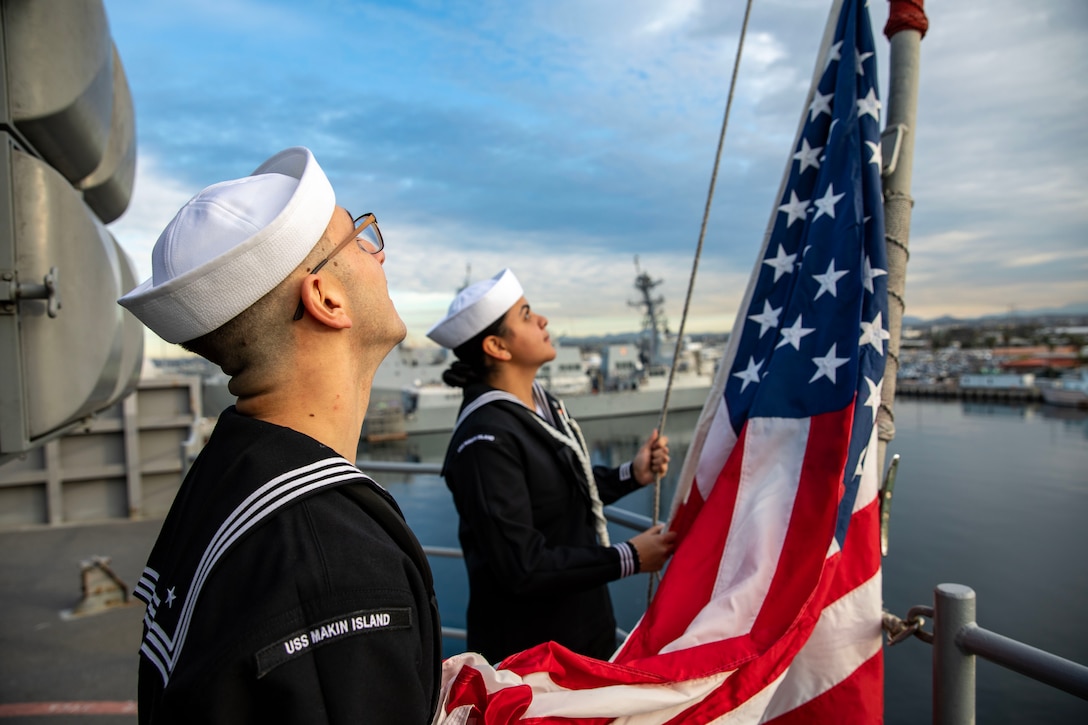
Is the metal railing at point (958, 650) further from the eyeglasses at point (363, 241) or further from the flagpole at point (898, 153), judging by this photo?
the eyeglasses at point (363, 241)

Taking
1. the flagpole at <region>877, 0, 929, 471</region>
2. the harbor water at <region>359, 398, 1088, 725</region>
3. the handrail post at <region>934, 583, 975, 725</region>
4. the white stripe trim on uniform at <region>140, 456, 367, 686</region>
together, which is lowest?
the harbor water at <region>359, 398, 1088, 725</region>

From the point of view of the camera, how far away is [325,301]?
0.90 m

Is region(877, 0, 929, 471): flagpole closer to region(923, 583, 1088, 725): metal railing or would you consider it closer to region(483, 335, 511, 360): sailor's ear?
region(923, 583, 1088, 725): metal railing

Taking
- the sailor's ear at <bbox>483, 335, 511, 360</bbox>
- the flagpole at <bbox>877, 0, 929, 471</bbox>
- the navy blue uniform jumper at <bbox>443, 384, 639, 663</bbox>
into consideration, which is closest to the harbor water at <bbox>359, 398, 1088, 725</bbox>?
the flagpole at <bbox>877, 0, 929, 471</bbox>

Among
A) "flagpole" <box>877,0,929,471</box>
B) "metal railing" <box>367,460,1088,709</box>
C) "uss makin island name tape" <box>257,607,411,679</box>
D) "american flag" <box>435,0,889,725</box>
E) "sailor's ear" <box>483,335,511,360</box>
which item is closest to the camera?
"uss makin island name tape" <box>257,607,411,679</box>

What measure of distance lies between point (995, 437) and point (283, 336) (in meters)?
38.6

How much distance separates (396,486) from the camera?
23.4 metres

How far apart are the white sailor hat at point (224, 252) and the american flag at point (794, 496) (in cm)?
80

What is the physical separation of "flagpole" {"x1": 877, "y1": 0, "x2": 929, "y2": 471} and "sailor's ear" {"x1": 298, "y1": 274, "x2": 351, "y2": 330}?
1.43 metres

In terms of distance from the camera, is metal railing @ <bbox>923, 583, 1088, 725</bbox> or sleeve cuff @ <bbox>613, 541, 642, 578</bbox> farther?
sleeve cuff @ <bbox>613, 541, 642, 578</bbox>

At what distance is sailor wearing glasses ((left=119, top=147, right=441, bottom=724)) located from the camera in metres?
0.64

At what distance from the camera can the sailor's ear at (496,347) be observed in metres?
2.03

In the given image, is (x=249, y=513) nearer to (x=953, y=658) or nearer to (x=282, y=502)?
(x=282, y=502)

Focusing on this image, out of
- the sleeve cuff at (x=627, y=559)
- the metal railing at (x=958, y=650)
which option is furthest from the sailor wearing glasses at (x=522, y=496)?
the metal railing at (x=958, y=650)
